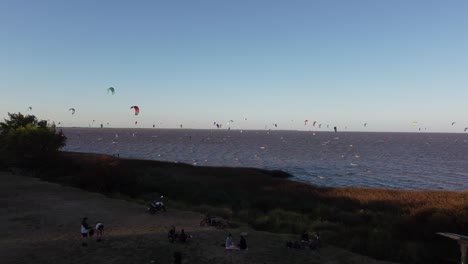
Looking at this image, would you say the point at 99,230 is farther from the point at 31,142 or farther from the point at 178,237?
the point at 31,142

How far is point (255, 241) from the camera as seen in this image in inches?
827

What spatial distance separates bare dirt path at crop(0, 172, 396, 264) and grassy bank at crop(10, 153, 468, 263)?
106 inches

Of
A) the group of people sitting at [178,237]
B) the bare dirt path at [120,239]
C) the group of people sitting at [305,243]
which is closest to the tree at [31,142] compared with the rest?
the bare dirt path at [120,239]

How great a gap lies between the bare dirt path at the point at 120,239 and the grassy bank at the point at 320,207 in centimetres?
270

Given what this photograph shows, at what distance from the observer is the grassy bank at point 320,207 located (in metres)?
21.1

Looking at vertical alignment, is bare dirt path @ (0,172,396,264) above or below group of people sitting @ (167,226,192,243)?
below

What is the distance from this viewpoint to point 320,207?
3108 centimetres

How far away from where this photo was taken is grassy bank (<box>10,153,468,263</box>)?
69.4 feet

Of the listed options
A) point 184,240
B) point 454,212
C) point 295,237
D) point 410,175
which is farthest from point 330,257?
point 410,175

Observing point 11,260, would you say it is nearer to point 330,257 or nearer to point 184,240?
point 184,240

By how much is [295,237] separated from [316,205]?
11.0 metres

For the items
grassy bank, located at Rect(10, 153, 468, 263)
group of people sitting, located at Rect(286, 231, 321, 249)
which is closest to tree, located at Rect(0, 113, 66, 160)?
grassy bank, located at Rect(10, 153, 468, 263)

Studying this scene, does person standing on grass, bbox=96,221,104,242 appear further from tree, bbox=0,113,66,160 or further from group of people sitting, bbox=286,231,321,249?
tree, bbox=0,113,66,160

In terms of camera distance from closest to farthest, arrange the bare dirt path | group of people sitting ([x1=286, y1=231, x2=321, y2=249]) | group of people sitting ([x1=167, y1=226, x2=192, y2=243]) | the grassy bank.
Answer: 1. the bare dirt path
2. group of people sitting ([x1=286, y1=231, x2=321, y2=249])
3. group of people sitting ([x1=167, y1=226, x2=192, y2=243])
4. the grassy bank
